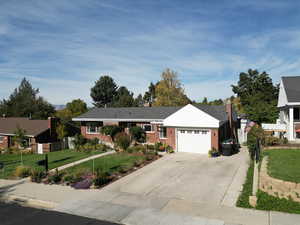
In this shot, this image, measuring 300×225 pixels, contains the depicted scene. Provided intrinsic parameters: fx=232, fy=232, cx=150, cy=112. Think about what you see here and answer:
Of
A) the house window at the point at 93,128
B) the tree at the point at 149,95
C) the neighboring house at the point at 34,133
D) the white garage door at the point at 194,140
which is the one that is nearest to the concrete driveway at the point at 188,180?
the white garage door at the point at 194,140

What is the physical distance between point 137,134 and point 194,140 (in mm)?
6124

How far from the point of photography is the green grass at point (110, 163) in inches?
615

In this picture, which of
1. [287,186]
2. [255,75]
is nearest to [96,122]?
[287,186]

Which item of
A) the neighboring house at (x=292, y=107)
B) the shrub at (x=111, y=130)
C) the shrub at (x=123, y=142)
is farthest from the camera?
the shrub at (x=111, y=130)

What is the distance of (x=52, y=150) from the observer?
24438mm

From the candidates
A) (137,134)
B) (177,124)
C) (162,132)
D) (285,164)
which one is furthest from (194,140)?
(285,164)

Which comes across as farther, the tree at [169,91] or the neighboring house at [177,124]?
the tree at [169,91]

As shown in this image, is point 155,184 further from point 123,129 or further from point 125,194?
point 123,129

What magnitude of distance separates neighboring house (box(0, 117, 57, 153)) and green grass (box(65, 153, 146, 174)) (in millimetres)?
8938

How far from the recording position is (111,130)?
2473 cm

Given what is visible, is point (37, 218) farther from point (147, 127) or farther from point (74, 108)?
point (74, 108)

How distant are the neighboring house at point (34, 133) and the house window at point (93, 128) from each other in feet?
14.2

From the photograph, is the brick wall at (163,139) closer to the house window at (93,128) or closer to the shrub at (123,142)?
the shrub at (123,142)

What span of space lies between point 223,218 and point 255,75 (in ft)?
177
